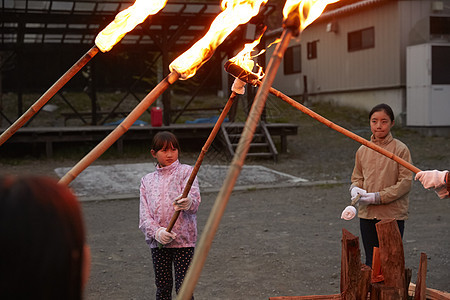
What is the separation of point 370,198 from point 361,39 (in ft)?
63.7

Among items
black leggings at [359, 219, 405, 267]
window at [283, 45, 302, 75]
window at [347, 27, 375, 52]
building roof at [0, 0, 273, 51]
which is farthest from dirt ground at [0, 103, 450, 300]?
window at [283, 45, 302, 75]

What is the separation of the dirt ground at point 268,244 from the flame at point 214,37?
2939 millimetres

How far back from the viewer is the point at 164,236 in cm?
376

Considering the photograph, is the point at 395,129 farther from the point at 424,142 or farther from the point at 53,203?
the point at 53,203

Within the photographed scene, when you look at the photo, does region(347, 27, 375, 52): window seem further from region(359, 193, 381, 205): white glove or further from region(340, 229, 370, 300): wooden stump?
region(340, 229, 370, 300): wooden stump

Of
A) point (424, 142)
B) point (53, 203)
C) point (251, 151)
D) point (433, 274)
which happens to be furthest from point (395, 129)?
point (53, 203)

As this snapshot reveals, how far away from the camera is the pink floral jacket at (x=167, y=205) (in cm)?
397

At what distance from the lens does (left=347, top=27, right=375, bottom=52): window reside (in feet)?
72.6

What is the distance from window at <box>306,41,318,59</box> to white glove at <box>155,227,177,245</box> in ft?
73.1

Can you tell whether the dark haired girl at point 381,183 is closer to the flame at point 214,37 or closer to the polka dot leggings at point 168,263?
the polka dot leggings at point 168,263

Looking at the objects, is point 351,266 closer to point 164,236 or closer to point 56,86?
point 164,236

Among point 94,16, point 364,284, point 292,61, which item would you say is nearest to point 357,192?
point 364,284

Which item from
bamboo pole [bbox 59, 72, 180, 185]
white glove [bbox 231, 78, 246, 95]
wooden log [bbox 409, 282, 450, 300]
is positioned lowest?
wooden log [bbox 409, 282, 450, 300]

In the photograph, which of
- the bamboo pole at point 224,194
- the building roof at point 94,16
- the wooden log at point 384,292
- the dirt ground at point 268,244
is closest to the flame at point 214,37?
the bamboo pole at point 224,194
